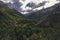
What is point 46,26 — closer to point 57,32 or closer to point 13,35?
point 57,32

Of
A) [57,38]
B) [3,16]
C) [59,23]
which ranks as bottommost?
[57,38]

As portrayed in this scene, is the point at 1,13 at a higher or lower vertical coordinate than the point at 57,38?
higher

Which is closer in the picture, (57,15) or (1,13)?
(57,15)

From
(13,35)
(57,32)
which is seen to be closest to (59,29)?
(57,32)

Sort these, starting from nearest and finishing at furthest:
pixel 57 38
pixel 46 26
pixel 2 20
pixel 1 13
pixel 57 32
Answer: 1. pixel 57 38
2. pixel 57 32
3. pixel 46 26
4. pixel 2 20
5. pixel 1 13

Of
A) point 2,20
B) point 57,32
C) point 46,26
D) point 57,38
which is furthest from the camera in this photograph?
point 2,20

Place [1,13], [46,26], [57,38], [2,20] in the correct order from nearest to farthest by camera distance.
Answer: [57,38] < [46,26] < [2,20] < [1,13]

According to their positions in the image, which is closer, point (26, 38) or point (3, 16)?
point (26, 38)

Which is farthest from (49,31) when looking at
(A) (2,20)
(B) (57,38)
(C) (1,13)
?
(C) (1,13)

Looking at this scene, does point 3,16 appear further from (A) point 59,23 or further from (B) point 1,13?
(A) point 59,23
